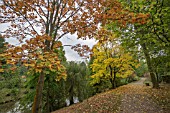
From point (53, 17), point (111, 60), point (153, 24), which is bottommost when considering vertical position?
point (111, 60)

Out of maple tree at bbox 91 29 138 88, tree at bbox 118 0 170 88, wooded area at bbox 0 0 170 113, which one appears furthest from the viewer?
maple tree at bbox 91 29 138 88

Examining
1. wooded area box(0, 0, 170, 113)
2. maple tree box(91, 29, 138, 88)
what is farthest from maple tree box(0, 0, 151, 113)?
maple tree box(91, 29, 138, 88)

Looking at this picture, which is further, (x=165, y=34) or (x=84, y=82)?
(x=84, y=82)

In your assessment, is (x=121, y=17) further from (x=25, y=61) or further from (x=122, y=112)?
(x=122, y=112)

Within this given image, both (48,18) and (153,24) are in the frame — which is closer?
(153,24)

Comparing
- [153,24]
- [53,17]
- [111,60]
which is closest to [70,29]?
[53,17]

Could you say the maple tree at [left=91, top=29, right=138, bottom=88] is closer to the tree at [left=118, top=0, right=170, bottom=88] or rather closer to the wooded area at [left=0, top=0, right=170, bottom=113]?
the wooded area at [left=0, top=0, right=170, bottom=113]

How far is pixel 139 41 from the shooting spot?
373 cm

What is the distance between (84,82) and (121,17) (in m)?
11.1

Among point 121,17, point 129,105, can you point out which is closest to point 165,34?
point 121,17

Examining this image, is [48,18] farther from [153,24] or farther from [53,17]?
[153,24]

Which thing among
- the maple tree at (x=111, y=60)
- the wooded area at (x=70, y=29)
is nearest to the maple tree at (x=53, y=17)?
the wooded area at (x=70, y=29)

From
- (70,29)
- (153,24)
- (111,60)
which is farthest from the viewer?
(111,60)

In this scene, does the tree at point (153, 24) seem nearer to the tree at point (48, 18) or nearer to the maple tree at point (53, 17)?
the maple tree at point (53, 17)
